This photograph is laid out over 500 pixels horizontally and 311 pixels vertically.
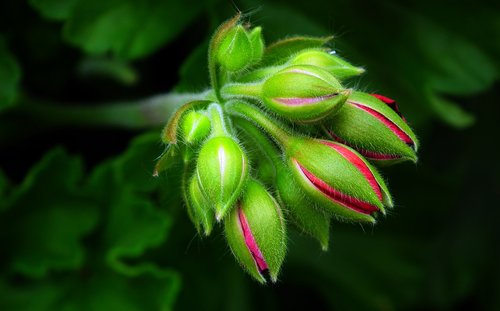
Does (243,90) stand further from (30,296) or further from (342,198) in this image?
(30,296)

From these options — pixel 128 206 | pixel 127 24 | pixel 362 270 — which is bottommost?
pixel 362 270

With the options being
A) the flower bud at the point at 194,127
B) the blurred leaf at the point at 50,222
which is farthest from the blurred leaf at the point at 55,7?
the flower bud at the point at 194,127

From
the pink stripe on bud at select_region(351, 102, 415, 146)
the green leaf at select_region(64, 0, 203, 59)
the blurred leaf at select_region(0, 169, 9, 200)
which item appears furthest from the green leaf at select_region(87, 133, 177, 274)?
the pink stripe on bud at select_region(351, 102, 415, 146)

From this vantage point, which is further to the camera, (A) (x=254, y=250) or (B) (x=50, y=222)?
(B) (x=50, y=222)

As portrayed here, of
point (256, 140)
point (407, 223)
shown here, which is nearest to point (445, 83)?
point (407, 223)

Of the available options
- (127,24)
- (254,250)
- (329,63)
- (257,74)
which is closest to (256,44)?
(257,74)

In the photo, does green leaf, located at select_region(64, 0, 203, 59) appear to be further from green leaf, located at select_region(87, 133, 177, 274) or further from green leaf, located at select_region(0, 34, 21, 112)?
green leaf, located at select_region(87, 133, 177, 274)
